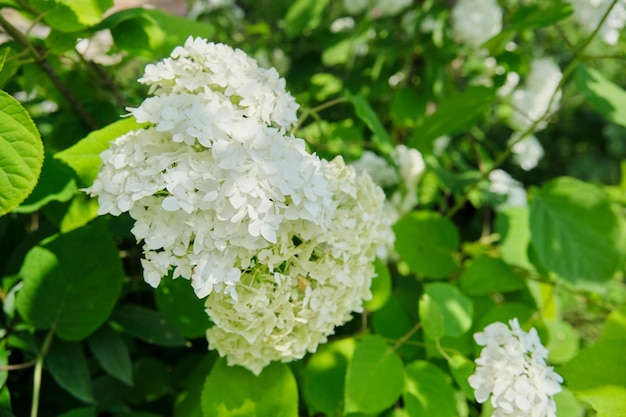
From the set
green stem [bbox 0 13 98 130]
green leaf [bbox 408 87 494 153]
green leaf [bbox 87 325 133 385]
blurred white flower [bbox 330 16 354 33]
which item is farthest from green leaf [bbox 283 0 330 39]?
green leaf [bbox 87 325 133 385]

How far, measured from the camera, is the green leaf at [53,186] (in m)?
0.84

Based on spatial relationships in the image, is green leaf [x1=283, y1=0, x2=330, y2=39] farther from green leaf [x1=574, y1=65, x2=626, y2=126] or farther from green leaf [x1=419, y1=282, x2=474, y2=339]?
green leaf [x1=419, y1=282, x2=474, y2=339]

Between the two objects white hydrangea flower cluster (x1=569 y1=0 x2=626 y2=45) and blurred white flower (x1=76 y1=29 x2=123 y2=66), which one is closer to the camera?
blurred white flower (x1=76 y1=29 x2=123 y2=66)

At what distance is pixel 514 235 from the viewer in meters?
1.18

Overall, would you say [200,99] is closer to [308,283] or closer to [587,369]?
[308,283]

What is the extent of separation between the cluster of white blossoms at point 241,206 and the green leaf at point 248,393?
0.04 meters

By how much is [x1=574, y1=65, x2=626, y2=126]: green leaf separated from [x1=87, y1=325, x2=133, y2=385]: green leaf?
1.05 m

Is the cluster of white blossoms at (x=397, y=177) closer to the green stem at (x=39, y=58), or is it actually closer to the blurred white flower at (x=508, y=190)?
the blurred white flower at (x=508, y=190)

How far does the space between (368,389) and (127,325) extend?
46 cm

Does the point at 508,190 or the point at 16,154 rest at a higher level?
the point at 16,154

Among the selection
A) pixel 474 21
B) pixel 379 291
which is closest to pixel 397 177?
pixel 379 291

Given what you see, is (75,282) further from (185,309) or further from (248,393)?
(248,393)

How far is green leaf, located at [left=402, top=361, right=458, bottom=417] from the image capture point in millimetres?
792

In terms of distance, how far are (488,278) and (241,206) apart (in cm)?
69
